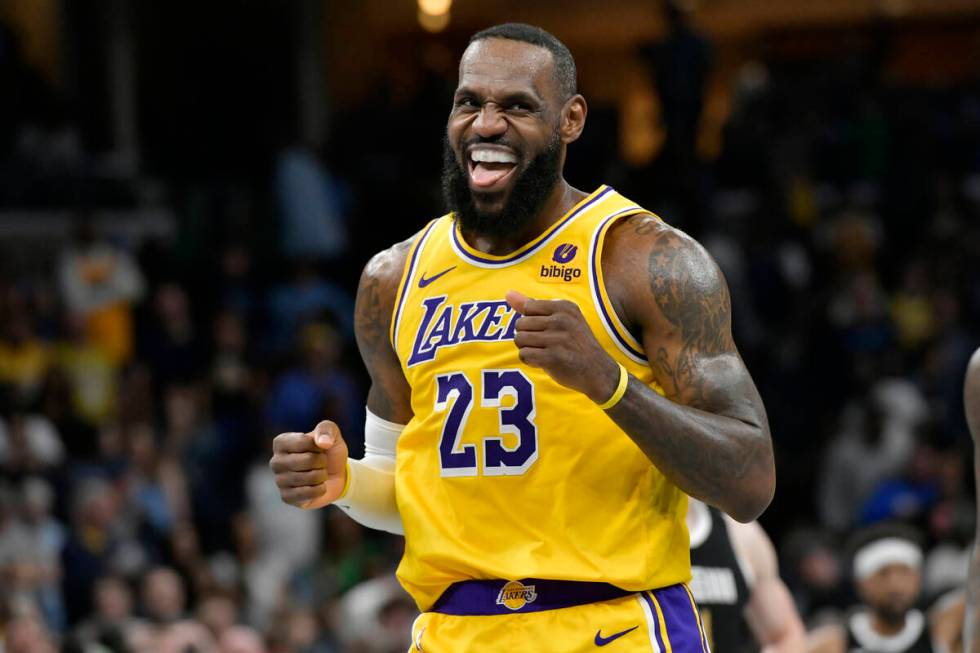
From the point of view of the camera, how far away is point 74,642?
10328 mm

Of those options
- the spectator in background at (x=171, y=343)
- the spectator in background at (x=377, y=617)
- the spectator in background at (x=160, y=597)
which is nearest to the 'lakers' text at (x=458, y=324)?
the spectator in background at (x=377, y=617)

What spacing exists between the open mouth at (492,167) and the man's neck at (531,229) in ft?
0.47

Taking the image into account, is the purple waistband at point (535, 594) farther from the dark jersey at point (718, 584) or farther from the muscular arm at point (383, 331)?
the dark jersey at point (718, 584)

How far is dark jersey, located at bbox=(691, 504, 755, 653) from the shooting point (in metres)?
6.27

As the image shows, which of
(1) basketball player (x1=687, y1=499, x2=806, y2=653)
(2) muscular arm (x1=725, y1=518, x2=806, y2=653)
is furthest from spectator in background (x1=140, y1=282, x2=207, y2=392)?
(2) muscular arm (x1=725, y1=518, x2=806, y2=653)

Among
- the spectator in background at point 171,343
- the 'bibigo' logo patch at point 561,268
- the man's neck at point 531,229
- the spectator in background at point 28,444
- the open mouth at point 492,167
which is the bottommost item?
the spectator in background at point 28,444

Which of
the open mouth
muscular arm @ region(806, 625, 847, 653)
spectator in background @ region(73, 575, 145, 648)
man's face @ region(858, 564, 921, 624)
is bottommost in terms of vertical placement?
spectator in background @ region(73, 575, 145, 648)

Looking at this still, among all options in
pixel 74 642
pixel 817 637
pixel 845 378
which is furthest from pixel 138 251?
pixel 817 637

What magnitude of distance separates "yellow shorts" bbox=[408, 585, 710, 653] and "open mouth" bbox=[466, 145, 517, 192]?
1111 mm

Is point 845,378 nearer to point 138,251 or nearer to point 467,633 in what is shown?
point 138,251

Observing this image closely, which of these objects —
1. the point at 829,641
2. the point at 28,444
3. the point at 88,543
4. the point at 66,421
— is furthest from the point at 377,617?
the point at 66,421

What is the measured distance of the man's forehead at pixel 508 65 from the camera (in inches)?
177

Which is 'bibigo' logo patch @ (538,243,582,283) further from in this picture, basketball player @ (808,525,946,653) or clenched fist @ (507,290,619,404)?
basketball player @ (808,525,946,653)

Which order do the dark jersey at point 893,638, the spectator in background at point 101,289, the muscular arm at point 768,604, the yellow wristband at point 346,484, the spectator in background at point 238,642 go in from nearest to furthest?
the yellow wristband at point 346,484
the muscular arm at point 768,604
the dark jersey at point 893,638
the spectator in background at point 238,642
the spectator in background at point 101,289
